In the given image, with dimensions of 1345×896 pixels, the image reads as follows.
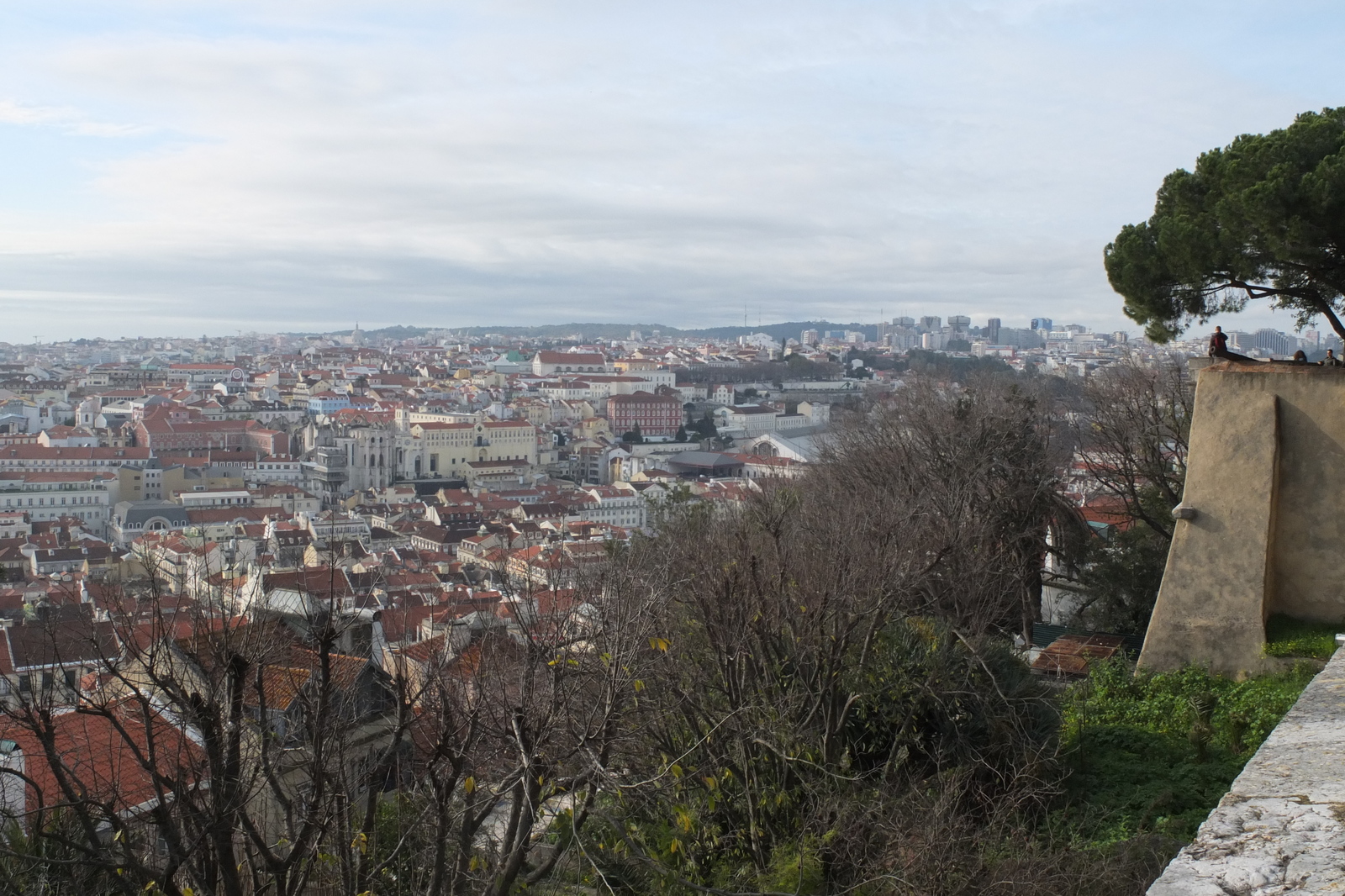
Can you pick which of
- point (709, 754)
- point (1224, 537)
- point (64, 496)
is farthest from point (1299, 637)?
point (64, 496)

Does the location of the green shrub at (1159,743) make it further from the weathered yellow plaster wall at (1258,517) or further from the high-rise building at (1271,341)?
the high-rise building at (1271,341)

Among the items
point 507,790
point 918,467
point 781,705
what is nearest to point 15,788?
point 507,790

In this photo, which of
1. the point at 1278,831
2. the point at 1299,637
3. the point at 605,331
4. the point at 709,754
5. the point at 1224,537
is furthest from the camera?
the point at 605,331

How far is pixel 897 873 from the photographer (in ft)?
14.4

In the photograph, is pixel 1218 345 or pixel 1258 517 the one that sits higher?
pixel 1218 345

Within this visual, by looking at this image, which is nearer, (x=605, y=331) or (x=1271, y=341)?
(x=1271, y=341)

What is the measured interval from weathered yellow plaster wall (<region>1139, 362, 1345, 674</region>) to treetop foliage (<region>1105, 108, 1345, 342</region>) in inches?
21.7

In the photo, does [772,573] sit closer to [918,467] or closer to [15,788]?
[15,788]

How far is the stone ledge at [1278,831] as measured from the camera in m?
2.17

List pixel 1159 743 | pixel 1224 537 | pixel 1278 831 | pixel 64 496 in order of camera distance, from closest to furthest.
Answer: pixel 1278 831 < pixel 1159 743 < pixel 1224 537 < pixel 64 496

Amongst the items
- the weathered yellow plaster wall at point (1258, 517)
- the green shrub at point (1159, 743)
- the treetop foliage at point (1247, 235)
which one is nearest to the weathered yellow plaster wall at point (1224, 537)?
the weathered yellow plaster wall at point (1258, 517)

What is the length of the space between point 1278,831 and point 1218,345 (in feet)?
16.7

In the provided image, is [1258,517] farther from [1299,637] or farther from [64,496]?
[64,496]

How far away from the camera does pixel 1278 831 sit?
7.93 ft
